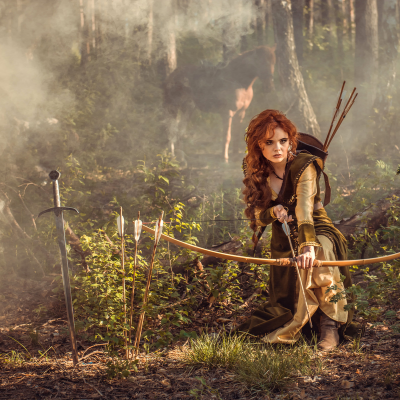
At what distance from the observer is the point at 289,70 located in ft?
25.3

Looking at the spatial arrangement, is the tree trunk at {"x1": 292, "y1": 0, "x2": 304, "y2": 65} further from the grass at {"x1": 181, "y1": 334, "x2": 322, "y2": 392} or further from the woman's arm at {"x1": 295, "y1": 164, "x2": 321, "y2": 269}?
the grass at {"x1": 181, "y1": 334, "x2": 322, "y2": 392}

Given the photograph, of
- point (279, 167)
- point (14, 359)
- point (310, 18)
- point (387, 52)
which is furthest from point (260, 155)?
point (387, 52)

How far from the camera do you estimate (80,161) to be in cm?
706

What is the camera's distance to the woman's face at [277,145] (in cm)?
271

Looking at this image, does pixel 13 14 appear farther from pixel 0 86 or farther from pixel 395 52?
pixel 395 52

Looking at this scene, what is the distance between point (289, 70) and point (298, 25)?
3.74 feet

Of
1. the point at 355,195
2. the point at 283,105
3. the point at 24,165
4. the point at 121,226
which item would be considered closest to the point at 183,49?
the point at 283,105

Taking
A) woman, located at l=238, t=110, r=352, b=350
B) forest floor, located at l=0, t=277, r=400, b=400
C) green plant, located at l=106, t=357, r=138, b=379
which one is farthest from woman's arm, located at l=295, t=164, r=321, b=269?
green plant, located at l=106, t=357, r=138, b=379

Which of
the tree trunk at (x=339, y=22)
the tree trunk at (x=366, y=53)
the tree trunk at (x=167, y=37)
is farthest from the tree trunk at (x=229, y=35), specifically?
the tree trunk at (x=366, y=53)

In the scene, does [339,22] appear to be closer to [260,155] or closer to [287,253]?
[260,155]

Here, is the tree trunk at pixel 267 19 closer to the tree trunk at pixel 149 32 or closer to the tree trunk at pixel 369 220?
the tree trunk at pixel 149 32

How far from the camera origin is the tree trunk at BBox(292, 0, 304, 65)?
796cm

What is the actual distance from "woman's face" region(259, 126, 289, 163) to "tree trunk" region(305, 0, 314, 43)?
21.4 feet

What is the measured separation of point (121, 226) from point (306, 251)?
120cm
